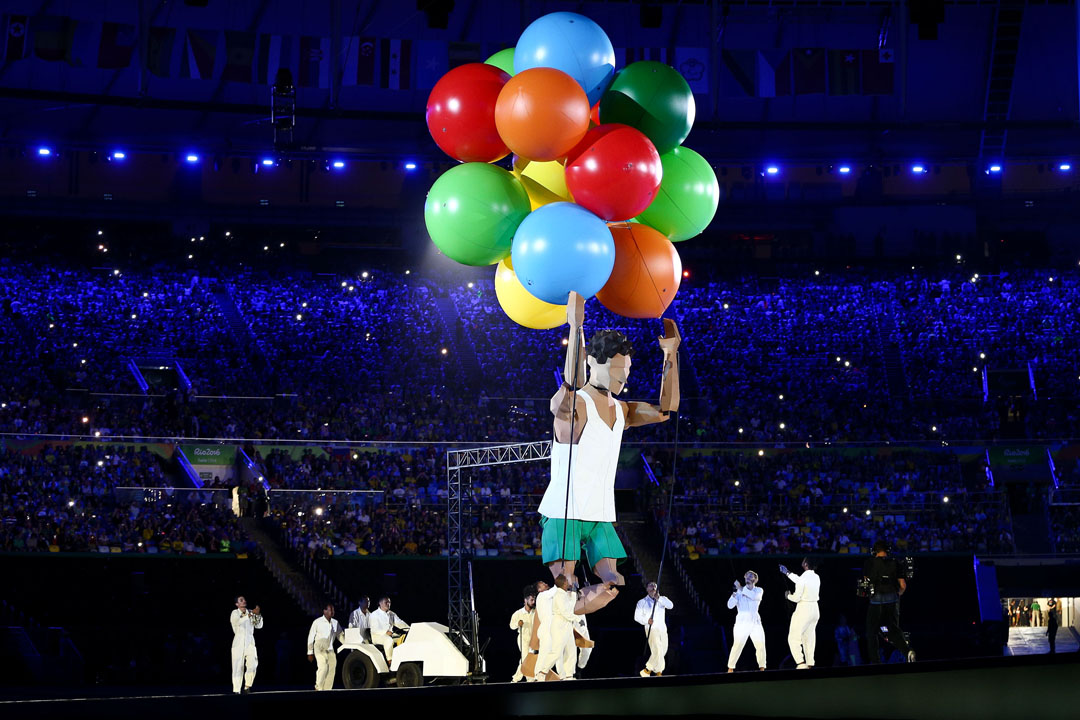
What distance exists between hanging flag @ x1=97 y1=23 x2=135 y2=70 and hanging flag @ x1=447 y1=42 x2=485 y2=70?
6.91m

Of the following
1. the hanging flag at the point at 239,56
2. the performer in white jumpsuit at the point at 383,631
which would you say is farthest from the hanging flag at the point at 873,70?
the performer in white jumpsuit at the point at 383,631

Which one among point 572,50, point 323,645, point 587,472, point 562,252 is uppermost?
point 572,50

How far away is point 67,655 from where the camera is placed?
16.6 m

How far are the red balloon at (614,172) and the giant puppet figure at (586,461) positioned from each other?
1.85 feet

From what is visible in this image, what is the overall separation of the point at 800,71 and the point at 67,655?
19.1 meters

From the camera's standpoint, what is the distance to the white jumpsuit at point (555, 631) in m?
6.64

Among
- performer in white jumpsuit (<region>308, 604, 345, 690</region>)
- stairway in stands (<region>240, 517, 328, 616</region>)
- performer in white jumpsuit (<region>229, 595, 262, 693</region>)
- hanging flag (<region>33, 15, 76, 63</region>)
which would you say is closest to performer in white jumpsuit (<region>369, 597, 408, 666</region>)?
performer in white jumpsuit (<region>308, 604, 345, 690</region>)

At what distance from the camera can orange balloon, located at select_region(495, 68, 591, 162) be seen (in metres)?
5.78

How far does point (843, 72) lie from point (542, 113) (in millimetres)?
21577

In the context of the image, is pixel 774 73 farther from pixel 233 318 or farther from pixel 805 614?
pixel 805 614

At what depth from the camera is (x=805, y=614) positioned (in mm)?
12305

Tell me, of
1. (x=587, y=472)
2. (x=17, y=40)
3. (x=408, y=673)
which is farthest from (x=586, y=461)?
(x=17, y=40)

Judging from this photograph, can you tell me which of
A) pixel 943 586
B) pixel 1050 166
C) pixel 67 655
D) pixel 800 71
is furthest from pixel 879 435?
pixel 67 655

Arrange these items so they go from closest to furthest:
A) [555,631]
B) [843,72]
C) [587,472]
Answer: [587,472] < [555,631] < [843,72]
